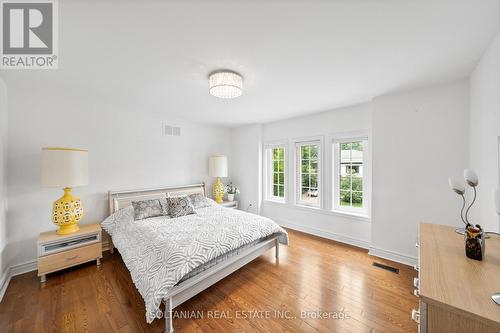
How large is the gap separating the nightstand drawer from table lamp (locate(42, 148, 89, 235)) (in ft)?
0.91

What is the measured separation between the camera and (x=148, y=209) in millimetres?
2879

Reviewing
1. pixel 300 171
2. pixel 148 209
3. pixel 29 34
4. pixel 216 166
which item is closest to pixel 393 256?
pixel 300 171

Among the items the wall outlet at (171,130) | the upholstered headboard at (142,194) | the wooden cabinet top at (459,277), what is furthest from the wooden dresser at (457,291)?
the wall outlet at (171,130)

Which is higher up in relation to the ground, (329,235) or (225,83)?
(225,83)

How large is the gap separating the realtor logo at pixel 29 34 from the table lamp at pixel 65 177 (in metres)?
0.96

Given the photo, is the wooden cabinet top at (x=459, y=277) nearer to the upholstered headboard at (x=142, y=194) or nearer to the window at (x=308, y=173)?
the window at (x=308, y=173)

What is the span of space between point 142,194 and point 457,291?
3.84m

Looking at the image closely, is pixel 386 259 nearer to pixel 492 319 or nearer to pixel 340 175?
pixel 340 175

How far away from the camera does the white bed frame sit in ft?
5.38

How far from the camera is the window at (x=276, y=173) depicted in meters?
4.39

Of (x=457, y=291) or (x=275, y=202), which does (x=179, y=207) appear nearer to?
(x=275, y=202)

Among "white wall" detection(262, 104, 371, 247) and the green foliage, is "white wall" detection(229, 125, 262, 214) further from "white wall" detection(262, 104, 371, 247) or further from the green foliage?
the green foliage

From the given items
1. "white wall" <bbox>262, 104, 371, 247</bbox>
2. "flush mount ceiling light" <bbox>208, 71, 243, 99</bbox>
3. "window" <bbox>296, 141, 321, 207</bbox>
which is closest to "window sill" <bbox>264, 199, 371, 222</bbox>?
"white wall" <bbox>262, 104, 371, 247</bbox>

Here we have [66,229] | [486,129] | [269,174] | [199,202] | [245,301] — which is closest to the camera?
[486,129]
